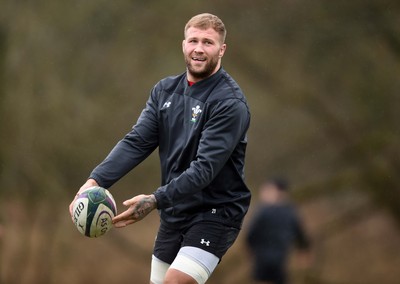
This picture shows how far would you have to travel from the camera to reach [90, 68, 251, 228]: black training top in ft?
19.8

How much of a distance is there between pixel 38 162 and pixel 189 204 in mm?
9696

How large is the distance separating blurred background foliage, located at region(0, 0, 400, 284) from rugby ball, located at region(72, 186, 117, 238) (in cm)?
→ 954

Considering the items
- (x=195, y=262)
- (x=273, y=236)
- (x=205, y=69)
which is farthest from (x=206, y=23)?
(x=273, y=236)

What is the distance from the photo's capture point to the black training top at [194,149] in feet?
19.8

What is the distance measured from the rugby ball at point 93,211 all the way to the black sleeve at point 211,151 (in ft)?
1.02

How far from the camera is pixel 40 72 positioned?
51.8 feet

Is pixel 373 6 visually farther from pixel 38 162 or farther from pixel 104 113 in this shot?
pixel 38 162

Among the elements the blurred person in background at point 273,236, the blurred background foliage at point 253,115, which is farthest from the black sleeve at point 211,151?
the blurred background foliage at point 253,115

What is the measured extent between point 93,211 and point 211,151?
2.63 ft

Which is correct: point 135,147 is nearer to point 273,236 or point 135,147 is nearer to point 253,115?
point 273,236

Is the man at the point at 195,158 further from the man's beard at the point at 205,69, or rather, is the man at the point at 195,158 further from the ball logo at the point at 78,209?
the ball logo at the point at 78,209

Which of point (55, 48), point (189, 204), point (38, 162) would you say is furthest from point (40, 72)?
point (189, 204)

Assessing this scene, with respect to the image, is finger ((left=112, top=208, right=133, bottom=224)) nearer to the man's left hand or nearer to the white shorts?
the man's left hand

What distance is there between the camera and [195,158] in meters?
6.26
